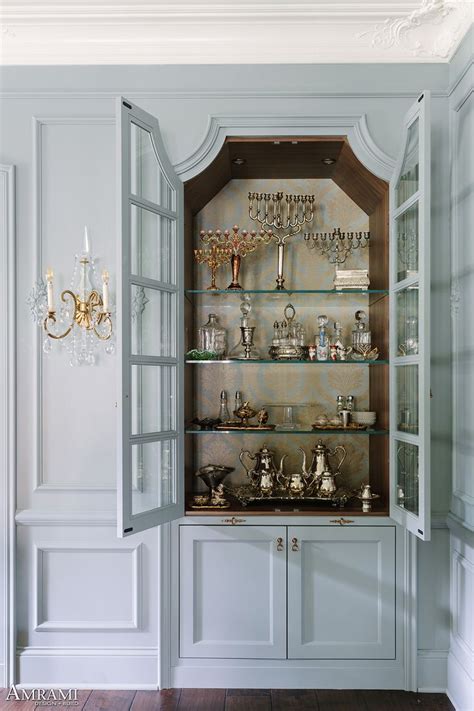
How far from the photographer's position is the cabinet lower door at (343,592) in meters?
2.83

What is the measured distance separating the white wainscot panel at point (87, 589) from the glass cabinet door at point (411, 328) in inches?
50.7

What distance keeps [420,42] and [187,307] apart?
1.65 metres

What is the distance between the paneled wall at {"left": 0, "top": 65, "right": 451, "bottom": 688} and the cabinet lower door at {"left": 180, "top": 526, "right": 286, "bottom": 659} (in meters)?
0.18

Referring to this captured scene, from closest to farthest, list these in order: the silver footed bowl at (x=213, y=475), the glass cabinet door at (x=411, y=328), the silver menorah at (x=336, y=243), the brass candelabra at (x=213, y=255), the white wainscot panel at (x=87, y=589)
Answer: the glass cabinet door at (x=411, y=328) → the white wainscot panel at (x=87, y=589) → the silver footed bowl at (x=213, y=475) → the brass candelabra at (x=213, y=255) → the silver menorah at (x=336, y=243)

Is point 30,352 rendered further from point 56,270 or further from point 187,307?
point 187,307

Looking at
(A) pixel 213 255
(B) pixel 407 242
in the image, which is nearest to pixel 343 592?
(B) pixel 407 242

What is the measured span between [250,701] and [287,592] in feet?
1.62

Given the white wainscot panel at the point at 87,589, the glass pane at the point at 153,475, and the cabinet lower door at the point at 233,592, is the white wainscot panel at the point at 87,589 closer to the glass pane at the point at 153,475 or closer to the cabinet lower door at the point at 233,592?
the cabinet lower door at the point at 233,592

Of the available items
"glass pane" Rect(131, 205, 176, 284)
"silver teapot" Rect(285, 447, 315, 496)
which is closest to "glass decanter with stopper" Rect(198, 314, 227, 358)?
"glass pane" Rect(131, 205, 176, 284)

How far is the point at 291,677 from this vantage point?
2.83m

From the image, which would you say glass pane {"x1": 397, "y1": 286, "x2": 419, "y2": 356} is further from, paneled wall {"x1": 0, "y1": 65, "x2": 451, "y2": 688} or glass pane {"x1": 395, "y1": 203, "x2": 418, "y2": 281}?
paneled wall {"x1": 0, "y1": 65, "x2": 451, "y2": 688}

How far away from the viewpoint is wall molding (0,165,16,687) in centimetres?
287

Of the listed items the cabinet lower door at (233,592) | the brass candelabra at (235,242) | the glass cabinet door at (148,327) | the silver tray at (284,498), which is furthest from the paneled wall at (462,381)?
the glass cabinet door at (148,327)

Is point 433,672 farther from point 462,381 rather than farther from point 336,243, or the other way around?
point 336,243
